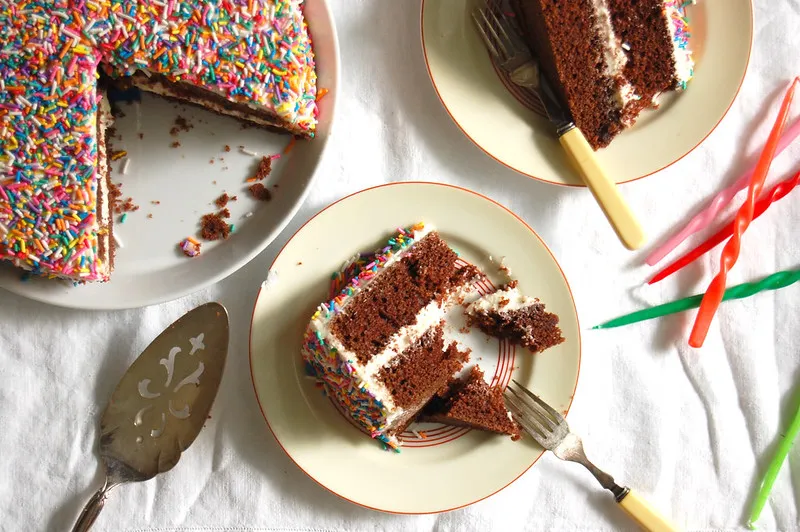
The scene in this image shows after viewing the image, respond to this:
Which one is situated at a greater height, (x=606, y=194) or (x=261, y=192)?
(x=606, y=194)

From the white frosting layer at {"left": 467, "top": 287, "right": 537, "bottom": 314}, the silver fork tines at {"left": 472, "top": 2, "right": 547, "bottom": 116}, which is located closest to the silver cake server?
the white frosting layer at {"left": 467, "top": 287, "right": 537, "bottom": 314}

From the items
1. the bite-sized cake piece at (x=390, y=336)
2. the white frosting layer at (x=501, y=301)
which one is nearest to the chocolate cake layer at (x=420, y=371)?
the bite-sized cake piece at (x=390, y=336)

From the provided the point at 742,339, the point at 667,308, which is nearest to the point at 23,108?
the point at 667,308

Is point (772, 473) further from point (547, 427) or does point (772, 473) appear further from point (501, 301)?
point (501, 301)

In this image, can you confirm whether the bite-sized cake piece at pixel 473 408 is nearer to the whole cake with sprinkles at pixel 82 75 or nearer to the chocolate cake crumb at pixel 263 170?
the chocolate cake crumb at pixel 263 170

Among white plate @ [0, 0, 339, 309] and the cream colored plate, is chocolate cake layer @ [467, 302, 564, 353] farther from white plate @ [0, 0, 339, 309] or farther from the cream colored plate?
white plate @ [0, 0, 339, 309]

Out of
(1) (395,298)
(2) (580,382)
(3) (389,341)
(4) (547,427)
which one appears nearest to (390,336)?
(3) (389,341)
